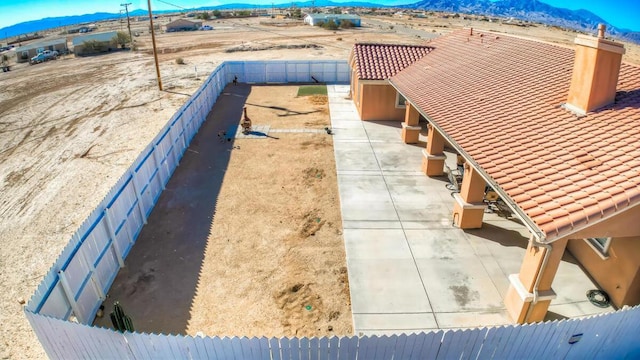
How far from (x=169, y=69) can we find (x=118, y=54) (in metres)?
18.7

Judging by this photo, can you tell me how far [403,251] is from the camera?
1074cm

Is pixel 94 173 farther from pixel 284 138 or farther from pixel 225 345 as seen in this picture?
pixel 225 345

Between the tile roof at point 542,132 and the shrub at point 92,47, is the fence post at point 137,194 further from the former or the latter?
the shrub at point 92,47

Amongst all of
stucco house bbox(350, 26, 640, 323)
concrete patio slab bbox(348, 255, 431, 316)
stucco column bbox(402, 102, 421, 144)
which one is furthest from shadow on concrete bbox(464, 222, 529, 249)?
stucco column bbox(402, 102, 421, 144)

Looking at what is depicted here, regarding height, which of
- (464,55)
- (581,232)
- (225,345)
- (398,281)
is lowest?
(398,281)

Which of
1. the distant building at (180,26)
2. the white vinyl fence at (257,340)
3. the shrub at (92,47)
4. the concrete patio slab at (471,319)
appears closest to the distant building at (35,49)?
the shrub at (92,47)

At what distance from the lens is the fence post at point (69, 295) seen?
24.6ft

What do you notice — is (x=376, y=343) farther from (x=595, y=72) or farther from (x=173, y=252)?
(x=595, y=72)

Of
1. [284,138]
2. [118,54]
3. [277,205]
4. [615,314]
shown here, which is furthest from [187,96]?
[118,54]

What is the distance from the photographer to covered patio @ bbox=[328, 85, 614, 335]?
28.5 ft

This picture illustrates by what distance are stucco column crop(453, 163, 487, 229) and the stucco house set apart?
0.03m

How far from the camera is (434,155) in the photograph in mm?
14680

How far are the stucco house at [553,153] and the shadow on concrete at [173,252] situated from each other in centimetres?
748

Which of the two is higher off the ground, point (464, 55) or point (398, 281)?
point (464, 55)
